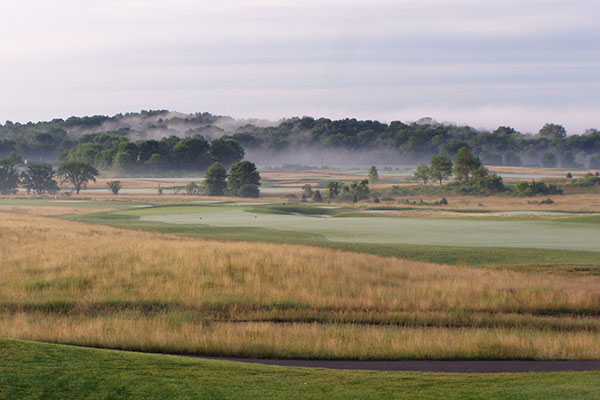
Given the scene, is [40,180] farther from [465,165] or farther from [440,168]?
[465,165]

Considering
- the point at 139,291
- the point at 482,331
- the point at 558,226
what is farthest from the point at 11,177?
the point at 482,331

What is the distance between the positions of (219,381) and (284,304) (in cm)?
965

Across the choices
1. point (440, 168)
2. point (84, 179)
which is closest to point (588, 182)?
point (440, 168)

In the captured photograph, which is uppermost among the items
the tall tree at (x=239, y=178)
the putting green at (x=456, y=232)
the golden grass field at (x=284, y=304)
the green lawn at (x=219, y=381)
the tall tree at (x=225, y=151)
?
the tall tree at (x=225, y=151)

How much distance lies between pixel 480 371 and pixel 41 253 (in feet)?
66.6

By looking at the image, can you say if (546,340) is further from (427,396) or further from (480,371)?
(427,396)

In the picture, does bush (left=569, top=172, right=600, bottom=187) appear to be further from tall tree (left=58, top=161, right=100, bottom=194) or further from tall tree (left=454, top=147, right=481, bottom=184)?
tall tree (left=58, top=161, right=100, bottom=194)

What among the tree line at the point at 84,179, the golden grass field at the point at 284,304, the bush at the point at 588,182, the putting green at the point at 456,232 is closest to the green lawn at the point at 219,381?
the golden grass field at the point at 284,304

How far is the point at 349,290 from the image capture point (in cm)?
2225

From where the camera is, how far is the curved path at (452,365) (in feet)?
42.1

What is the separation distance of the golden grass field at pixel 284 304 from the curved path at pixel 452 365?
1.29 feet

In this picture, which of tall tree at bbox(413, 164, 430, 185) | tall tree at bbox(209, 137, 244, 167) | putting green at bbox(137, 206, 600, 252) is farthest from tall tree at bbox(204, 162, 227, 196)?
tall tree at bbox(209, 137, 244, 167)

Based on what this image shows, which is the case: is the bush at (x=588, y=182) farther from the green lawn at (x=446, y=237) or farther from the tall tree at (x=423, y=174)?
the green lawn at (x=446, y=237)

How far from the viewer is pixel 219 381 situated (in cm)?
1057
